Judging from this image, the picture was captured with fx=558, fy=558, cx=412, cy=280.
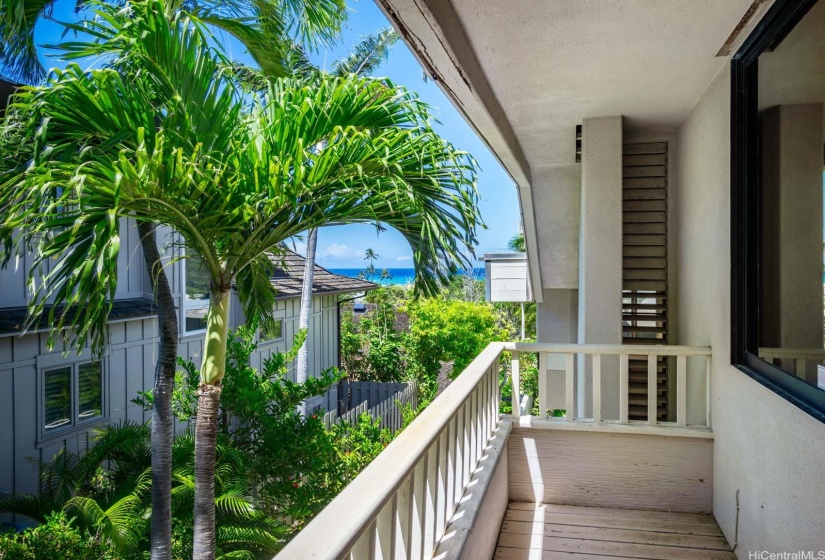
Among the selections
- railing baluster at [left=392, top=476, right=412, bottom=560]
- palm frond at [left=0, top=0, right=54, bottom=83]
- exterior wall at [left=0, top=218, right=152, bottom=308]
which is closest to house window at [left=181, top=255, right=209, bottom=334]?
exterior wall at [left=0, top=218, right=152, bottom=308]

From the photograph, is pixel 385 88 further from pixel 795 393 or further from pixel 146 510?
pixel 146 510

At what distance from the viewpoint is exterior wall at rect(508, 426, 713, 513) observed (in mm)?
2717

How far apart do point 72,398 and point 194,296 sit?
1848 millimetres

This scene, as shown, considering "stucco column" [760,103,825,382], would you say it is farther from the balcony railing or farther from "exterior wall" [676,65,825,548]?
the balcony railing

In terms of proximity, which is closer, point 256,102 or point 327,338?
point 256,102

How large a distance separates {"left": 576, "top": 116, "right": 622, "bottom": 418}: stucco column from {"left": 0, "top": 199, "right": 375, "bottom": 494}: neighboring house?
1873 mm

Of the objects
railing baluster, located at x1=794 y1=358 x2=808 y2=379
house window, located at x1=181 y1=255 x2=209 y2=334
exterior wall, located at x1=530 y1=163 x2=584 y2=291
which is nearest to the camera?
railing baluster, located at x1=794 y1=358 x2=808 y2=379

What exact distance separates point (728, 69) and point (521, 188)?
192cm

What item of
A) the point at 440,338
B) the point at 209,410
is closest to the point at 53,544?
the point at 209,410

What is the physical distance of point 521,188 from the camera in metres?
4.14

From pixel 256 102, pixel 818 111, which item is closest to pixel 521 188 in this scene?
pixel 256 102

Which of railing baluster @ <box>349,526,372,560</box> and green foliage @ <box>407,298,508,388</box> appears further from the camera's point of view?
green foliage @ <box>407,298,508,388</box>

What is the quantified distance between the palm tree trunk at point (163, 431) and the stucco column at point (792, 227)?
2.88m

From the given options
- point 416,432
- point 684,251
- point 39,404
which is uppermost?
point 684,251
